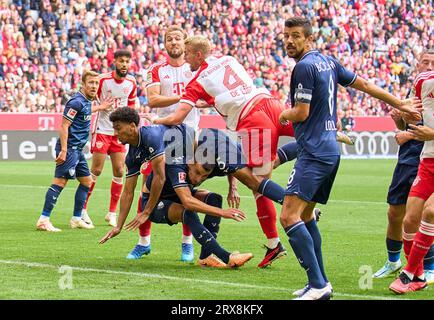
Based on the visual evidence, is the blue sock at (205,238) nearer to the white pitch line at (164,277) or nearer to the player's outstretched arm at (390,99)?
the white pitch line at (164,277)

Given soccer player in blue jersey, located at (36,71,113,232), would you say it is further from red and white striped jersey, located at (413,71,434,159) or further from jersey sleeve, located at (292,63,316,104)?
jersey sleeve, located at (292,63,316,104)

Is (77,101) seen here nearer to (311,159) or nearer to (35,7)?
(311,159)

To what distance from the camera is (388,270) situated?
30.6 ft

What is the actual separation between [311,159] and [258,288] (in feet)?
4.44

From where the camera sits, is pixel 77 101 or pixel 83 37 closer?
pixel 77 101

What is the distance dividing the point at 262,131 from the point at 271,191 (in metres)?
0.91

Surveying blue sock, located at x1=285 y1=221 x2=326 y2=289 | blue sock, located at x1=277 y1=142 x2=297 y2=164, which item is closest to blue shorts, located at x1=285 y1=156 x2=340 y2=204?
blue sock, located at x1=285 y1=221 x2=326 y2=289

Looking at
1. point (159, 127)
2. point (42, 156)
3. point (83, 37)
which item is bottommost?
point (42, 156)

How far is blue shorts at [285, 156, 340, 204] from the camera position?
7.77 meters

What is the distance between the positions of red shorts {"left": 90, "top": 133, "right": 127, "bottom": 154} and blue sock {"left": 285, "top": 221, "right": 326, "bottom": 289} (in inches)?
287

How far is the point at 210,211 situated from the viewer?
9.15 metres

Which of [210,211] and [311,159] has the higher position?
[311,159]

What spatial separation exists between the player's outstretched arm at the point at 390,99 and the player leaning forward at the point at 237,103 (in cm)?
212
